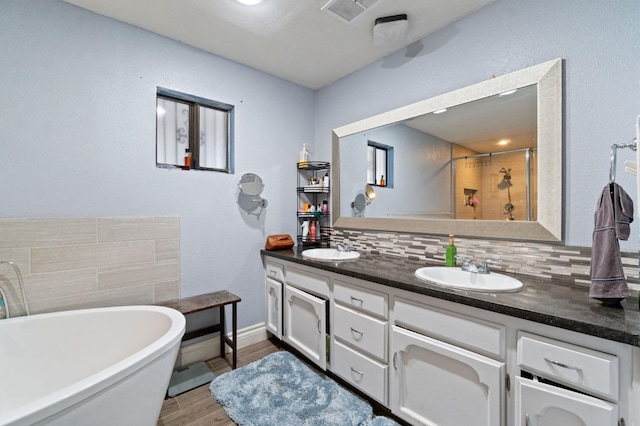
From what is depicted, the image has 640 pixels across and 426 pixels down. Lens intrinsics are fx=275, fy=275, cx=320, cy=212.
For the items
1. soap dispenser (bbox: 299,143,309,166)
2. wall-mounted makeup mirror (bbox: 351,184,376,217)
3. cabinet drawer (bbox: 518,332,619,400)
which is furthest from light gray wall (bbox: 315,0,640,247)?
soap dispenser (bbox: 299,143,309,166)

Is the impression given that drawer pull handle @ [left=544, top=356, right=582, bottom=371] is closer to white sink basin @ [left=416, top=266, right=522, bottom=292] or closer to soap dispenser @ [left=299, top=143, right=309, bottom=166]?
white sink basin @ [left=416, top=266, right=522, bottom=292]

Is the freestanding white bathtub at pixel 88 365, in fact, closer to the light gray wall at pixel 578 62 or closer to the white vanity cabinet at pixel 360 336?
the white vanity cabinet at pixel 360 336

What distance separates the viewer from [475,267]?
1589mm

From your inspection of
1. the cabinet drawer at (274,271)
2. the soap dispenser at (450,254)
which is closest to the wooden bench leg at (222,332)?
the cabinet drawer at (274,271)

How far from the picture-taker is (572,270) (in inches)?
55.4

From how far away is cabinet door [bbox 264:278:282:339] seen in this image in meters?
2.39

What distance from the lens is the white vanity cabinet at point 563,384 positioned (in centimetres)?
92

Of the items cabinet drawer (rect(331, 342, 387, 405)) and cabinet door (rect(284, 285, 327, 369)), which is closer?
cabinet drawer (rect(331, 342, 387, 405))

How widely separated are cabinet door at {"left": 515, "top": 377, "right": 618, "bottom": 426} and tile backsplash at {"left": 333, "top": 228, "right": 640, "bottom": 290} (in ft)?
2.12

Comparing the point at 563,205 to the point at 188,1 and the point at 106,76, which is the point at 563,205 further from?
the point at 106,76

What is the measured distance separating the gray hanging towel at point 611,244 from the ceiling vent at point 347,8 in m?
1.56

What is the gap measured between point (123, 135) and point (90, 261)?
871 mm

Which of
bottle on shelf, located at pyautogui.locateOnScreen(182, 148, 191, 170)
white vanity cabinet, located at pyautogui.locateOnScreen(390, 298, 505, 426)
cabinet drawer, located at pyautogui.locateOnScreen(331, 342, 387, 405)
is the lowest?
cabinet drawer, located at pyautogui.locateOnScreen(331, 342, 387, 405)

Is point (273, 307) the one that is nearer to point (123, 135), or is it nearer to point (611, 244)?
point (123, 135)
